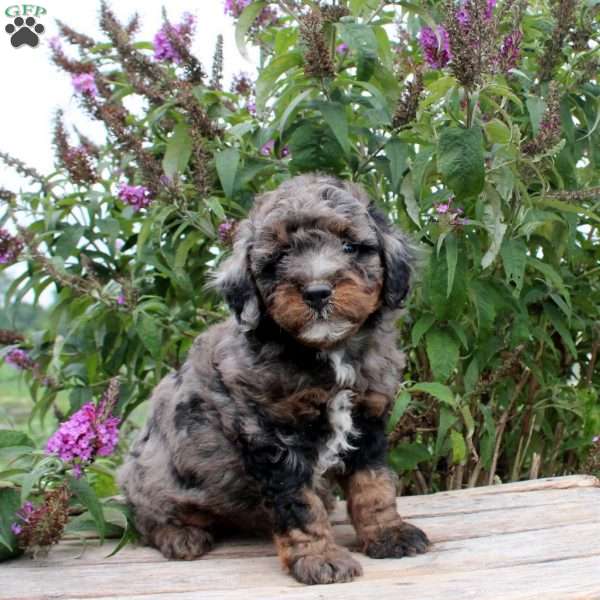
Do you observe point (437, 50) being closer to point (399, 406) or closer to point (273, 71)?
point (273, 71)

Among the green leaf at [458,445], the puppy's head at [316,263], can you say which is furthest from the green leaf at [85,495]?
the green leaf at [458,445]

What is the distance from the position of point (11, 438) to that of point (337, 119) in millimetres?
1925

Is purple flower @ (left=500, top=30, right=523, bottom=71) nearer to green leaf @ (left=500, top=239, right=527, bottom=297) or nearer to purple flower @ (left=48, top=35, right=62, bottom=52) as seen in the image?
green leaf @ (left=500, top=239, right=527, bottom=297)

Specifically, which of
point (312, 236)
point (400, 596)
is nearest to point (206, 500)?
point (400, 596)

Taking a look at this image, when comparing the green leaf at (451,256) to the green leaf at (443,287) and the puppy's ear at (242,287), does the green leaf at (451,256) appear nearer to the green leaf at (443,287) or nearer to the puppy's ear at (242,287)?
the green leaf at (443,287)

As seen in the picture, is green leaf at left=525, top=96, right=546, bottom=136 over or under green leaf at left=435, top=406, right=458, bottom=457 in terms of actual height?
over

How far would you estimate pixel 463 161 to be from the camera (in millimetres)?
3695

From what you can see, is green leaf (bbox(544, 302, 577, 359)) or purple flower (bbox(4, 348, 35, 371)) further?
purple flower (bbox(4, 348, 35, 371))

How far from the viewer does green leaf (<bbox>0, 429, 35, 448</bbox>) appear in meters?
4.04

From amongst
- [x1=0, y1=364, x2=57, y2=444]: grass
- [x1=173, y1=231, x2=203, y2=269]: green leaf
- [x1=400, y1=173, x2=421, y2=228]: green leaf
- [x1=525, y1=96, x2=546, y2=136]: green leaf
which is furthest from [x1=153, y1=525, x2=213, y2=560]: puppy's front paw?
[x1=0, y1=364, x2=57, y2=444]: grass

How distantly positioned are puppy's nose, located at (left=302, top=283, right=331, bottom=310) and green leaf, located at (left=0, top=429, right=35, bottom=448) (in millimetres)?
1579

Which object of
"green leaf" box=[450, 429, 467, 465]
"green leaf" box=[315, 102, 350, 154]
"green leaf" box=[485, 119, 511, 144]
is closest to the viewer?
"green leaf" box=[485, 119, 511, 144]

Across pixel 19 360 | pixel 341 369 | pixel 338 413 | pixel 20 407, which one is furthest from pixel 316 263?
pixel 20 407

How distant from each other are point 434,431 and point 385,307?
4.76ft
